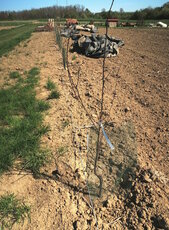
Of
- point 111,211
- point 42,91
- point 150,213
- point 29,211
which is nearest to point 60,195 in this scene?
point 29,211

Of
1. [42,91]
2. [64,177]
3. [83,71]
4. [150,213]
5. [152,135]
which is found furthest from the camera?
[83,71]

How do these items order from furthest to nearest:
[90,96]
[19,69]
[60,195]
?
[19,69] → [90,96] → [60,195]

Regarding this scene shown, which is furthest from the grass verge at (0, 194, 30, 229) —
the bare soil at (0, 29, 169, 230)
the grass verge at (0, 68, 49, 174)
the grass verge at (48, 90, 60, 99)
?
the grass verge at (48, 90, 60, 99)

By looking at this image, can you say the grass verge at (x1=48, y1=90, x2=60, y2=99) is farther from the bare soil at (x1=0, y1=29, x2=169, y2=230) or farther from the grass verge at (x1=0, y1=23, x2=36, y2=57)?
the grass verge at (x1=0, y1=23, x2=36, y2=57)

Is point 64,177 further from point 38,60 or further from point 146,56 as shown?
point 146,56

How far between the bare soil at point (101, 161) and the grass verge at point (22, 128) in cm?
14

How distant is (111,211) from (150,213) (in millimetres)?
372

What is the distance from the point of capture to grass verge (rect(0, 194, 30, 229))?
5.12 feet

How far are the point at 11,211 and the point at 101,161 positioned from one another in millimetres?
1129

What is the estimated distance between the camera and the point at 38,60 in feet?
20.6

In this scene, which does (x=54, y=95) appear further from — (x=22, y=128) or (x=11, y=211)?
(x=11, y=211)

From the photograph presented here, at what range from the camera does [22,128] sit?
8.79 ft

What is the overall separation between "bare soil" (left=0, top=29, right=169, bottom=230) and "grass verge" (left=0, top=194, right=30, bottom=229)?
65mm

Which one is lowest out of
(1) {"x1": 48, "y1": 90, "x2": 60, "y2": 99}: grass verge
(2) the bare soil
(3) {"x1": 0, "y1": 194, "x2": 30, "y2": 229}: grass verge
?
(3) {"x1": 0, "y1": 194, "x2": 30, "y2": 229}: grass verge
